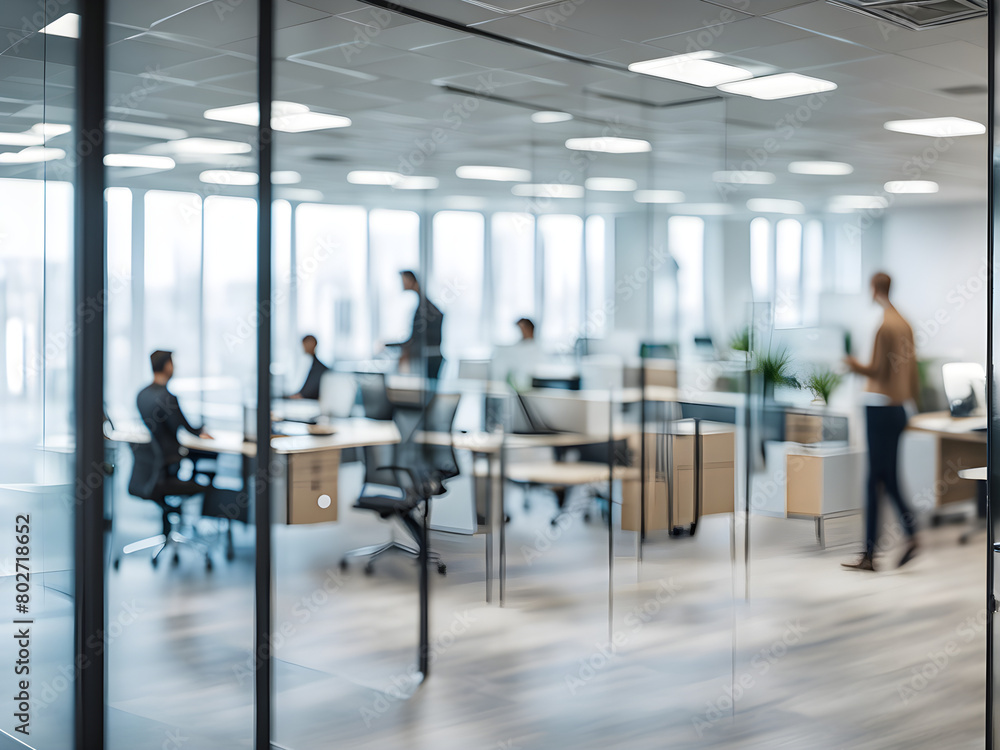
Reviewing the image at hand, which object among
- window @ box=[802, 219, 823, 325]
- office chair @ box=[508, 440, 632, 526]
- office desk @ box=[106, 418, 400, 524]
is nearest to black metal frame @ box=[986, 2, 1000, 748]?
office desk @ box=[106, 418, 400, 524]

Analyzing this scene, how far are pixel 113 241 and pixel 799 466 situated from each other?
110 inches

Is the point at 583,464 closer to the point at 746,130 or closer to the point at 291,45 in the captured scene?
the point at 746,130

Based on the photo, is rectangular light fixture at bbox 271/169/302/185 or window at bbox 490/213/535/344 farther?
window at bbox 490/213/535/344

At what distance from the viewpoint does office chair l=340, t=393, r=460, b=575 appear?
4.52 meters

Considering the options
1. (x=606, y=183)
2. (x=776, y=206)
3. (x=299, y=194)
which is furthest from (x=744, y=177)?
(x=299, y=194)

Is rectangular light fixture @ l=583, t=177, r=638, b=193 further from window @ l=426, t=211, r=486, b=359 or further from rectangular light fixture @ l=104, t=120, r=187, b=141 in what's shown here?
rectangular light fixture @ l=104, t=120, r=187, b=141

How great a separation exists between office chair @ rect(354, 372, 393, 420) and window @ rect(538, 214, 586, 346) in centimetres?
204

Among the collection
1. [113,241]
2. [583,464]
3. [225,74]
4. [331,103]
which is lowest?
[583,464]

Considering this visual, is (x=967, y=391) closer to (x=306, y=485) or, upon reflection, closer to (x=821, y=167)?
(x=821, y=167)

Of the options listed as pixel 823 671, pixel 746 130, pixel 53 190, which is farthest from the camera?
pixel 746 130

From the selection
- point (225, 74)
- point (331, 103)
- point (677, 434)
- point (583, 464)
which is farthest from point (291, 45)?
point (583, 464)

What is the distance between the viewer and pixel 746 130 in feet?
18.3

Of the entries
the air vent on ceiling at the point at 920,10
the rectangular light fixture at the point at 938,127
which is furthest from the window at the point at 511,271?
the air vent on ceiling at the point at 920,10

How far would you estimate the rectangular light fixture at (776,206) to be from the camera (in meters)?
5.83
